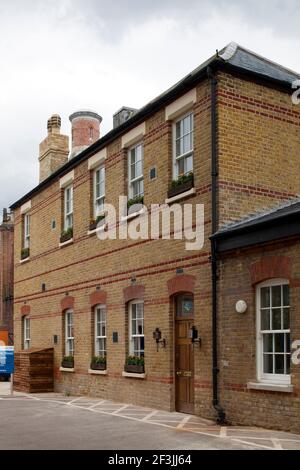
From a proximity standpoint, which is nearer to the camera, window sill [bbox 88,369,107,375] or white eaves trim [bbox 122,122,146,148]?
white eaves trim [bbox 122,122,146,148]

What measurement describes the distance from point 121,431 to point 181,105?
7.21 meters

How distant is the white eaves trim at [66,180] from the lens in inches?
790

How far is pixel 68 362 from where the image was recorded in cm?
1950

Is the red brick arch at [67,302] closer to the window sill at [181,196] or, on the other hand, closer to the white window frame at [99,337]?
the white window frame at [99,337]

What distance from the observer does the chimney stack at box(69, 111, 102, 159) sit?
83.2ft

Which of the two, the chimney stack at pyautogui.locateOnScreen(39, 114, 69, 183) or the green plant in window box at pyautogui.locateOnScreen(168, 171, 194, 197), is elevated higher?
the chimney stack at pyautogui.locateOnScreen(39, 114, 69, 183)

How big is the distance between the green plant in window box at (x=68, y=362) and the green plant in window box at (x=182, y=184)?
741cm

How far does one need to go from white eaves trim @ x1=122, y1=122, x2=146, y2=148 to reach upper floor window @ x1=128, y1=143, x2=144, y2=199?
18 centimetres

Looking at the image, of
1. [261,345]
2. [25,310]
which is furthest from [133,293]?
[25,310]

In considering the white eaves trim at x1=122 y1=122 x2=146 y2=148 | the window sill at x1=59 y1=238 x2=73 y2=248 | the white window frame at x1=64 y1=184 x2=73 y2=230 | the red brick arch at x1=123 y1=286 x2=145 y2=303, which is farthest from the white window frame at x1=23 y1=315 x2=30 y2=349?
the white eaves trim at x1=122 y1=122 x2=146 y2=148

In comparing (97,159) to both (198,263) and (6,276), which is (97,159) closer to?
(198,263)

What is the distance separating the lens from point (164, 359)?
14.4m

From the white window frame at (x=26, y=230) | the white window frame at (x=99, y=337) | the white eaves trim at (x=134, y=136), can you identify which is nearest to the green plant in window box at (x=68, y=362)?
the white window frame at (x=99, y=337)

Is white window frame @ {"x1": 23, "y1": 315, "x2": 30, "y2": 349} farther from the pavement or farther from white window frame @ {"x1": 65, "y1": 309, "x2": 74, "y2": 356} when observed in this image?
the pavement
